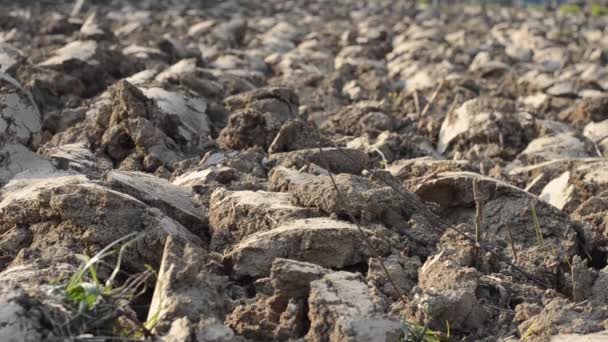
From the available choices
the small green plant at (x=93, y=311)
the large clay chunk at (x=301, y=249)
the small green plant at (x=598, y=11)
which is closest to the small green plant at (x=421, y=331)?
the large clay chunk at (x=301, y=249)

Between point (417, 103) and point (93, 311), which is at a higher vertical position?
point (93, 311)

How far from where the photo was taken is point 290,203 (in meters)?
3.06

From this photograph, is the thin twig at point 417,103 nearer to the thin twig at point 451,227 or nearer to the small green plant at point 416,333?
the thin twig at point 451,227

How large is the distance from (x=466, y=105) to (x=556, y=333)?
10.7 ft

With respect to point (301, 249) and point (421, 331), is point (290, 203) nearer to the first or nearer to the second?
point (301, 249)

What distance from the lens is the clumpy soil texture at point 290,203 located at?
229 cm

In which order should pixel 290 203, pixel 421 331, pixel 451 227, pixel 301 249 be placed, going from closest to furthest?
pixel 421 331 < pixel 301 249 < pixel 451 227 < pixel 290 203

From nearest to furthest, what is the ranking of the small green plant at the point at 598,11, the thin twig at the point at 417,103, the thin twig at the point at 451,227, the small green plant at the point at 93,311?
the small green plant at the point at 93,311
the thin twig at the point at 451,227
the thin twig at the point at 417,103
the small green plant at the point at 598,11

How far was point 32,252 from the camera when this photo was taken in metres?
2.69

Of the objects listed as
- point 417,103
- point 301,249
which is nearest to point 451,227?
point 301,249

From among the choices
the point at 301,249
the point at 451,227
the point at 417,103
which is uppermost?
the point at 301,249

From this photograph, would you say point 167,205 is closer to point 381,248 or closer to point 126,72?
point 381,248

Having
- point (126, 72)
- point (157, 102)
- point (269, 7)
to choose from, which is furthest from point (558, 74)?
point (269, 7)

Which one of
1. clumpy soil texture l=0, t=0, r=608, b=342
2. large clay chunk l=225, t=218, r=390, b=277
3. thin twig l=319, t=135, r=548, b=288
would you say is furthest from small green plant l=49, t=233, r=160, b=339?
thin twig l=319, t=135, r=548, b=288
